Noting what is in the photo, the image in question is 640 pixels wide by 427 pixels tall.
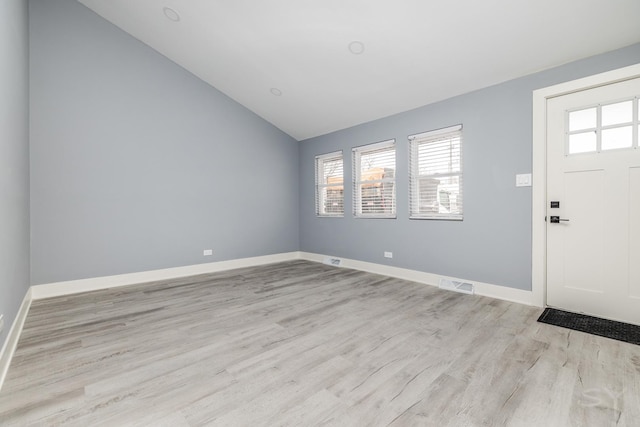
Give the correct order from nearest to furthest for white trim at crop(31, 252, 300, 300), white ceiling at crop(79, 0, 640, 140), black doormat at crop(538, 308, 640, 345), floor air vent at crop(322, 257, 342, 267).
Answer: black doormat at crop(538, 308, 640, 345) < white ceiling at crop(79, 0, 640, 140) < white trim at crop(31, 252, 300, 300) < floor air vent at crop(322, 257, 342, 267)

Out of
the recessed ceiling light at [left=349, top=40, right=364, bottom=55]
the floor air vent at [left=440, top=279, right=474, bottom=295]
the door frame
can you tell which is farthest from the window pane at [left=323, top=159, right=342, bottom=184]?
the door frame

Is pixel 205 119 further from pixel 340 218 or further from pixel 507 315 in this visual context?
pixel 507 315

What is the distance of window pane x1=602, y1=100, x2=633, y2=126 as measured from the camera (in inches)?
97.1

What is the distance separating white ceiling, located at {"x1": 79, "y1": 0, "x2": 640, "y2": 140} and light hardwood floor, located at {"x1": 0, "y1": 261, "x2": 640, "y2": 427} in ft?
8.34

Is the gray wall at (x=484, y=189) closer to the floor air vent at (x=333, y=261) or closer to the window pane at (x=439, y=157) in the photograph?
the window pane at (x=439, y=157)

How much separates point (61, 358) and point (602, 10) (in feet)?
15.7

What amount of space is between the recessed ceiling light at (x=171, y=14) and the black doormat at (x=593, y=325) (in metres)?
5.07

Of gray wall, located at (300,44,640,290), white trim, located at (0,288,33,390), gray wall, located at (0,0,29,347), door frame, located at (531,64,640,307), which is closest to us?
white trim, located at (0,288,33,390)

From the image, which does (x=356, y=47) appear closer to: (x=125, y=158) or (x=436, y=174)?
(x=436, y=174)

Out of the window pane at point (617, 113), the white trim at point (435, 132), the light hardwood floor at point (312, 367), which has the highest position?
the white trim at point (435, 132)

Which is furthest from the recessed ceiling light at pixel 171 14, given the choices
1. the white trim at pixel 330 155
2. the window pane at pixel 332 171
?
the window pane at pixel 332 171

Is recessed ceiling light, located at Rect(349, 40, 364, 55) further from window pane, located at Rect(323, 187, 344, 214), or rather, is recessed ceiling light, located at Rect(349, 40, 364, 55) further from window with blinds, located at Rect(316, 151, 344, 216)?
window pane, located at Rect(323, 187, 344, 214)

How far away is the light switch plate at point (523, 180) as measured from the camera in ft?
9.66

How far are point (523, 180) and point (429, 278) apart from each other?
1620mm
